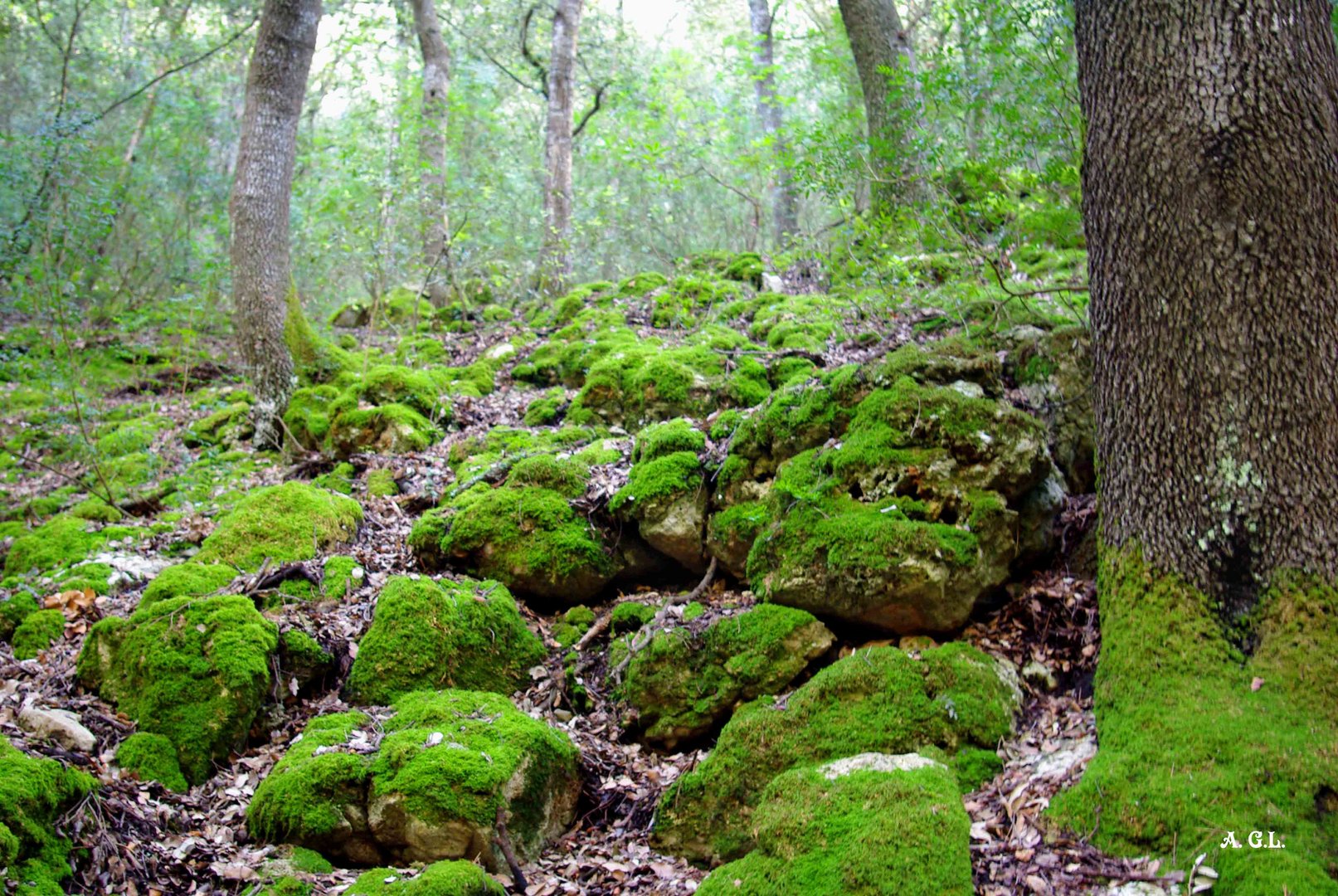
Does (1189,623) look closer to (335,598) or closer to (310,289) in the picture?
(335,598)

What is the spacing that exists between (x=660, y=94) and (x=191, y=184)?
369 inches

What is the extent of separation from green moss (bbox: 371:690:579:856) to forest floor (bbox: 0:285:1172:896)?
255 millimetres

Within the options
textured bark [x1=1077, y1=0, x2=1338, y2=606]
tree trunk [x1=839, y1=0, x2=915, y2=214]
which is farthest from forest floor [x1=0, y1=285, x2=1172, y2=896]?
tree trunk [x1=839, y1=0, x2=915, y2=214]

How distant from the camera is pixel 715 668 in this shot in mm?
5043

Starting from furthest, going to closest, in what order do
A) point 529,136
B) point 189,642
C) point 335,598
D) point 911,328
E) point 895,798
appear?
point 529,136 < point 911,328 < point 335,598 < point 189,642 < point 895,798

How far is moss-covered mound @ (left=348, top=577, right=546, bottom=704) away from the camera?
5188mm

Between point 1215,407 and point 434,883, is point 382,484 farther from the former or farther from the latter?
point 1215,407

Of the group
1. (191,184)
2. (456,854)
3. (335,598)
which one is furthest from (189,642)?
(191,184)

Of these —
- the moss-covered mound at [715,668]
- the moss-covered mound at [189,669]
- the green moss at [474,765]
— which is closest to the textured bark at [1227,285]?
the moss-covered mound at [715,668]

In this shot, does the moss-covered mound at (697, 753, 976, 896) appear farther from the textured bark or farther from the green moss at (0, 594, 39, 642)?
the green moss at (0, 594, 39, 642)

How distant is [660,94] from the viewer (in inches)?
667

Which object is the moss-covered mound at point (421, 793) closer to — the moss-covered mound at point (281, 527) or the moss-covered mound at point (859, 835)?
the moss-covered mound at point (859, 835)

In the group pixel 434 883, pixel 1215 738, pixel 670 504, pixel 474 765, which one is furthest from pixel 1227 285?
pixel 434 883

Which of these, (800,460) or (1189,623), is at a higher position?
(800,460)
